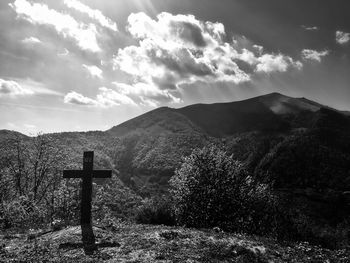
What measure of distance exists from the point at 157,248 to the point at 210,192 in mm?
14904

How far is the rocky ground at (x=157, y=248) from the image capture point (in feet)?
35.8

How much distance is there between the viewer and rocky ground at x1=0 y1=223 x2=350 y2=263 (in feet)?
35.8

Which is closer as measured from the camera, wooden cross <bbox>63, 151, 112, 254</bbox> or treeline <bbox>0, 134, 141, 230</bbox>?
wooden cross <bbox>63, 151, 112, 254</bbox>

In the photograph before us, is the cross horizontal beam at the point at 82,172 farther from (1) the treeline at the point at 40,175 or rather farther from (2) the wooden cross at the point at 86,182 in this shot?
(1) the treeline at the point at 40,175

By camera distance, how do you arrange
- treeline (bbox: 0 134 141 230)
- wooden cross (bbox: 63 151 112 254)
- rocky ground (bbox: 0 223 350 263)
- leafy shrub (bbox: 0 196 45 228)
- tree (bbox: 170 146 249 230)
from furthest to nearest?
treeline (bbox: 0 134 141 230), tree (bbox: 170 146 249 230), leafy shrub (bbox: 0 196 45 228), wooden cross (bbox: 63 151 112 254), rocky ground (bbox: 0 223 350 263)

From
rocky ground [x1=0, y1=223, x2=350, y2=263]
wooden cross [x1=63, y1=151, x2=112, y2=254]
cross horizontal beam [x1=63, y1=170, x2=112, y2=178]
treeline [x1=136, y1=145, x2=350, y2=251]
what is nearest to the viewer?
rocky ground [x1=0, y1=223, x2=350, y2=263]

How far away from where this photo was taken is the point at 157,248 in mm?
11594

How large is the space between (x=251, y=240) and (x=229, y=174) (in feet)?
52.3

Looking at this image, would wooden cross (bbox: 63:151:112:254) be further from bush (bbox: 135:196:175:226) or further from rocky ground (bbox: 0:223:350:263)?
bush (bbox: 135:196:175:226)

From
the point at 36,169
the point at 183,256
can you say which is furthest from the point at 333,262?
the point at 36,169

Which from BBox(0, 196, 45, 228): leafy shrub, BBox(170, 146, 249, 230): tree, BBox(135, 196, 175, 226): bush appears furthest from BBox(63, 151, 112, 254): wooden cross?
BBox(170, 146, 249, 230): tree

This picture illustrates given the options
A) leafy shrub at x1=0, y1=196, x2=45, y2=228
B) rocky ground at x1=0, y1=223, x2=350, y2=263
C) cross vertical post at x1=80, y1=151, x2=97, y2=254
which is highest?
cross vertical post at x1=80, y1=151, x2=97, y2=254

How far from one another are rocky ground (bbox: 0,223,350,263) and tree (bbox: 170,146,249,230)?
9842 millimetres

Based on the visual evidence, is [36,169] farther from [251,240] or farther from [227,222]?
[251,240]
